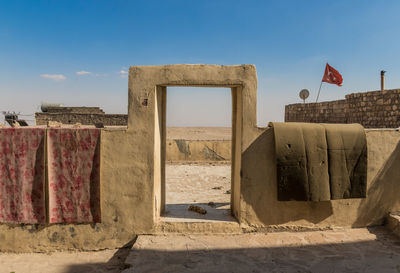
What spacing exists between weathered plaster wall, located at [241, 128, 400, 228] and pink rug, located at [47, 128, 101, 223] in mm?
2490

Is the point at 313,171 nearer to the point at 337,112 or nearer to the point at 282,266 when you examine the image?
the point at 282,266

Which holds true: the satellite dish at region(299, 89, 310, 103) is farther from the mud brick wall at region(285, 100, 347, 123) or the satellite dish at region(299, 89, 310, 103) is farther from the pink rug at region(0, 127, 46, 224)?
the pink rug at region(0, 127, 46, 224)

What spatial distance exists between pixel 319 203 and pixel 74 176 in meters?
4.22

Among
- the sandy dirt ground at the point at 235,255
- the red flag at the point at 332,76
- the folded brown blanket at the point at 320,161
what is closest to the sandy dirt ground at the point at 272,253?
the sandy dirt ground at the point at 235,255

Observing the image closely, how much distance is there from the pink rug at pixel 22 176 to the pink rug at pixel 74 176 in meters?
0.19

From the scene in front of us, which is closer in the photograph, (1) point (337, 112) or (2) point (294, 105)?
(1) point (337, 112)

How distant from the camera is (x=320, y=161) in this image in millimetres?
4602


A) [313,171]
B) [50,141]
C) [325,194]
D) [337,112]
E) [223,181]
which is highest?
[337,112]

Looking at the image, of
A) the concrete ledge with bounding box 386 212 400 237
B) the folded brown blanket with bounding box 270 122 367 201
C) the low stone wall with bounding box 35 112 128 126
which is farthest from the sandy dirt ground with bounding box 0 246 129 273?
the low stone wall with bounding box 35 112 128 126

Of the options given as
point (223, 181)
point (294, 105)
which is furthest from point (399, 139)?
point (294, 105)

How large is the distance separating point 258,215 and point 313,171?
46.8 inches

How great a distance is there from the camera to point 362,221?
197 inches

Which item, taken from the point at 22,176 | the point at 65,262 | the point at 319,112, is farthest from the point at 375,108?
the point at 22,176

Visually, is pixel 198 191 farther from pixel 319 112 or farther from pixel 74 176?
pixel 319 112
